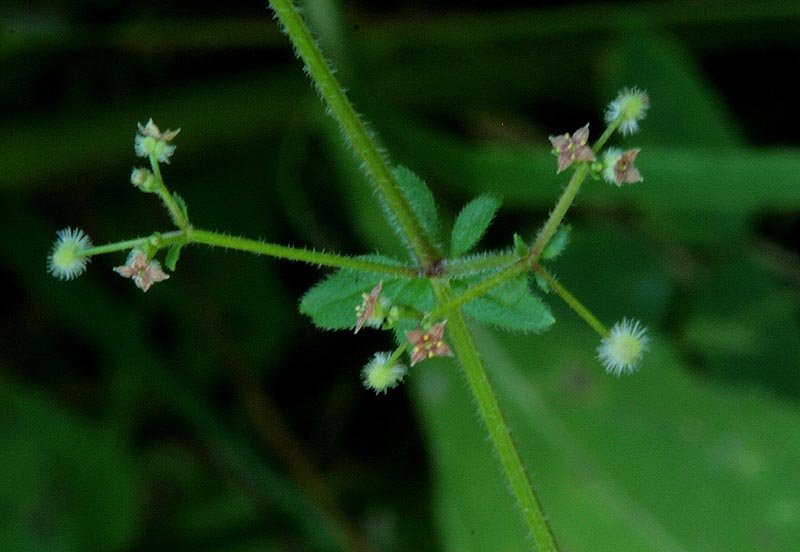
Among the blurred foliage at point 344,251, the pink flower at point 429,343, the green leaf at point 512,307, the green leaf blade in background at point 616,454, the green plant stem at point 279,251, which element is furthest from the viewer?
the blurred foliage at point 344,251

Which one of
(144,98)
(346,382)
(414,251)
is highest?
(144,98)

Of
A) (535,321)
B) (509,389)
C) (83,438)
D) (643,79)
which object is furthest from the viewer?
(83,438)

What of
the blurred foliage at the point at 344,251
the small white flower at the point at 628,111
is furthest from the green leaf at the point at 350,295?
the blurred foliage at the point at 344,251

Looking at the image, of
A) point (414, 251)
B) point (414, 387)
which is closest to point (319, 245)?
point (414, 387)

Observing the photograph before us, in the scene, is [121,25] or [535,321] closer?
[535,321]

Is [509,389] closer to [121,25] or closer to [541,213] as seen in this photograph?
[541,213]

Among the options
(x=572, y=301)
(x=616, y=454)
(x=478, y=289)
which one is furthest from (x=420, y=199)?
(x=616, y=454)

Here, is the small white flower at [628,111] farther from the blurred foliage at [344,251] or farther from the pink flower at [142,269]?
the blurred foliage at [344,251]
